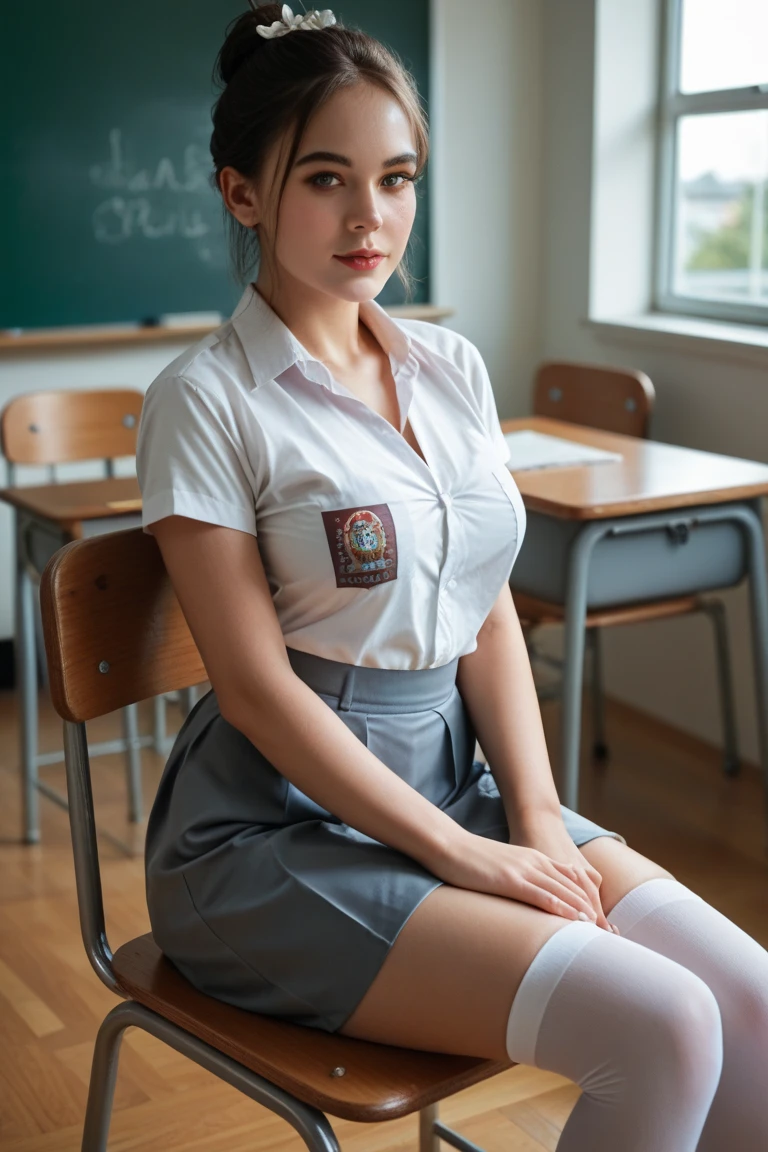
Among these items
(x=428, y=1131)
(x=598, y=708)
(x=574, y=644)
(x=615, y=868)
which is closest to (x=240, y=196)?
(x=615, y=868)

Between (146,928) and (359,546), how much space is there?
1377 millimetres

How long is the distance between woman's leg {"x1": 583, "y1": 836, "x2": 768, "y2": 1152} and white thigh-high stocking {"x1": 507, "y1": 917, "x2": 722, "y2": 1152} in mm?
91

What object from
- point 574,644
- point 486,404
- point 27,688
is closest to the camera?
point 486,404

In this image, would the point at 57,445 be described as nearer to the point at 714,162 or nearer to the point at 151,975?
the point at 714,162

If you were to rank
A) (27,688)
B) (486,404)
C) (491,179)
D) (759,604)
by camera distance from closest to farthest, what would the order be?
(486,404), (759,604), (27,688), (491,179)

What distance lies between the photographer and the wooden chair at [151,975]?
1069 millimetres

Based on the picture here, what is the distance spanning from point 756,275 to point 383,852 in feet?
7.81

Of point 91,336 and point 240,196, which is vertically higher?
point 240,196

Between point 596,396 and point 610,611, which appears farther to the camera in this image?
point 596,396

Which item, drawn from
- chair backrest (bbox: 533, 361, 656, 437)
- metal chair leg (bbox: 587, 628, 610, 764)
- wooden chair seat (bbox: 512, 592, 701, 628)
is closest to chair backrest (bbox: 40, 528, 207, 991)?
wooden chair seat (bbox: 512, 592, 701, 628)

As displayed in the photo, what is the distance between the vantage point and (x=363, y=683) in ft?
4.23

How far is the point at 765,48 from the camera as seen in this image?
3107 millimetres

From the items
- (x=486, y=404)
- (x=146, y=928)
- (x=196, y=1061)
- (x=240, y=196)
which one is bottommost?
(x=146, y=928)

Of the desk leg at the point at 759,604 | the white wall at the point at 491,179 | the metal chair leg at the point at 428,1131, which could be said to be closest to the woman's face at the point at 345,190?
the metal chair leg at the point at 428,1131
